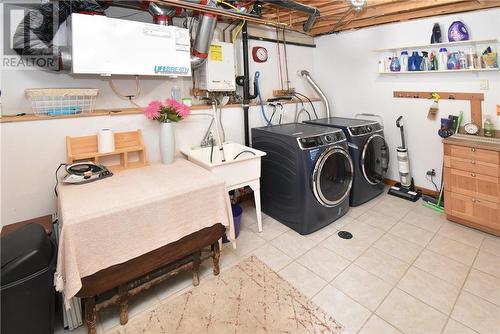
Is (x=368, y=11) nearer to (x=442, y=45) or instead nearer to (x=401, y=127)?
(x=442, y=45)

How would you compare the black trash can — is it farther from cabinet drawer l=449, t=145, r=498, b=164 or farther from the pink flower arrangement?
cabinet drawer l=449, t=145, r=498, b=164

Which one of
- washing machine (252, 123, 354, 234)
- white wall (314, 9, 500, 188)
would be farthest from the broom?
washing machine (252, 123, 354, 234)

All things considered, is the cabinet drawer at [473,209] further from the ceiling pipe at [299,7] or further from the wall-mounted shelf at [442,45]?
the ceiling pipe at [299,7]

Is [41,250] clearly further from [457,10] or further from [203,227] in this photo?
[457,10]

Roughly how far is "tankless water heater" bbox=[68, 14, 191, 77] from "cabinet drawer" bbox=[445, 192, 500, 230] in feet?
9.13

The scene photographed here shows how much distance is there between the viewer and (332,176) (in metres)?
2.60

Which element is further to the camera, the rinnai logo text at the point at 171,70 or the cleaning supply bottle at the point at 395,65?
the cleaning supply bottle at the point at 395,65

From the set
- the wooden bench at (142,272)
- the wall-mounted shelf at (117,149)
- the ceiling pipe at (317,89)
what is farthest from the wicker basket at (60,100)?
the ceiling pipe at (317,89)

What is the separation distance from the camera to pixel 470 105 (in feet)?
8.79

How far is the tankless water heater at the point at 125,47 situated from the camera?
1.72 m

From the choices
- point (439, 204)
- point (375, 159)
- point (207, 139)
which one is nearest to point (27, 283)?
point (207, 139)

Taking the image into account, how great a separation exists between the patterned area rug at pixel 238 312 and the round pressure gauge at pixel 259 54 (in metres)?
2.53

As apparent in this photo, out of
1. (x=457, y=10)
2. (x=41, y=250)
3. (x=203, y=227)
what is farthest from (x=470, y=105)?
(x=41, y=250)

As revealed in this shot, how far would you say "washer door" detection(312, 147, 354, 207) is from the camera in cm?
238
